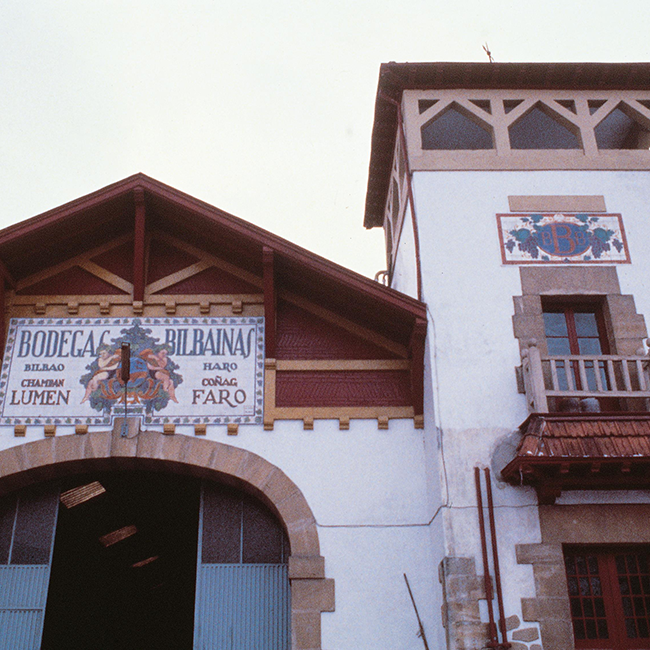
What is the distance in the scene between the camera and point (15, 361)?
980cm

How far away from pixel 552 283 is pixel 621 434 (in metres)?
2.23

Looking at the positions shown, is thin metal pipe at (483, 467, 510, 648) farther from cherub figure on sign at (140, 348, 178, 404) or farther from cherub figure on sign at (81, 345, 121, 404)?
cherub figure on sign at (81, 345, 121, 404)

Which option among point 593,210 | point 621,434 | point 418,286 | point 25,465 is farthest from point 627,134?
point 25,465

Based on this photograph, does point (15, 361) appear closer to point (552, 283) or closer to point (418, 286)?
point (418, 286)

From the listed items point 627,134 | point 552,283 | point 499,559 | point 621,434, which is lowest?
point 499,559

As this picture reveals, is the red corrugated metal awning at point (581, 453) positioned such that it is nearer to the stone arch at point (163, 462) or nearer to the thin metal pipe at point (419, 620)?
the thin metal pipe at point (419, 620)

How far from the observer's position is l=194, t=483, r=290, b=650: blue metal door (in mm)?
8898

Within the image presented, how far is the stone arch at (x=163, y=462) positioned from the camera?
29.4 ft

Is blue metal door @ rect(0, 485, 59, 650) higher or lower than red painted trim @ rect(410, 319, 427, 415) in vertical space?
lower

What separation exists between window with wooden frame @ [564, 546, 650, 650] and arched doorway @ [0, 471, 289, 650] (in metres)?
3.16

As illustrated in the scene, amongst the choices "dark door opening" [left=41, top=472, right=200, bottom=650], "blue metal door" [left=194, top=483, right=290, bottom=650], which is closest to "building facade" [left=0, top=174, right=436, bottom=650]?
"blue metal door" [left=194, top=483, right=290, bottom=650]

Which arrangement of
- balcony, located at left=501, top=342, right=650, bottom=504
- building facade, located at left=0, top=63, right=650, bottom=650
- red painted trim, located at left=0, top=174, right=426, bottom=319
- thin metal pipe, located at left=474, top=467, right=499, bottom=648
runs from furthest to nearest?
red painted trim, located at left=0, top=174, right=426, bottom=319 < building facade, located at left=0, top=63, right=650, bottom=650 < balcony, located at left=501, top=342, right=650, bottom=504 < thin metal pipe, located at left=474, top=467, right=499, bottom=648

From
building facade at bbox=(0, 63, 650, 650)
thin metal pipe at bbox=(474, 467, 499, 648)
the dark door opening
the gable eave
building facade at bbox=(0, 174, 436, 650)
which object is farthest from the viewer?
the dark door opening

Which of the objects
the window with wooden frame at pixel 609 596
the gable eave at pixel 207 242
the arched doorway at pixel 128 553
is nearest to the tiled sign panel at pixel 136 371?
the gable eave at pixel 207 242
